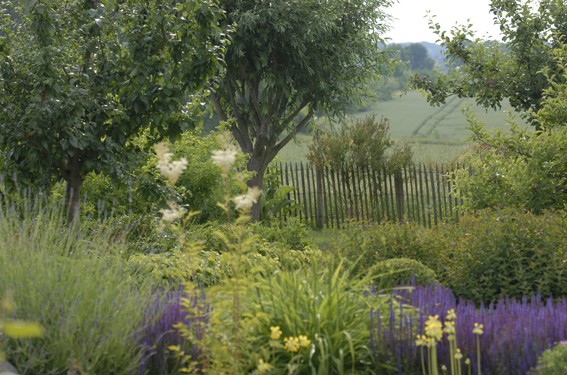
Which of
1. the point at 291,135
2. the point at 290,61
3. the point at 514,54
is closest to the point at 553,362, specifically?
the point at 514,54

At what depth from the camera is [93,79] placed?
8.10 meters

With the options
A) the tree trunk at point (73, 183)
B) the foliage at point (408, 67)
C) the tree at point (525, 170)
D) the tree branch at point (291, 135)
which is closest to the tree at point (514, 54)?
the tree at point (525, 170)

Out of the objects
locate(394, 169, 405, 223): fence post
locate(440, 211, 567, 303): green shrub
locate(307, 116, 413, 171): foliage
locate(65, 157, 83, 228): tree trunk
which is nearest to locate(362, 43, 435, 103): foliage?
locate(307, 116, 413, 171): foliage

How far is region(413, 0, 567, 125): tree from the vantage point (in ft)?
39.1

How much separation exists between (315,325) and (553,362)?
3.77 feet

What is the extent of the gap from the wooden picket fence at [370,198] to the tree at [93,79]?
29.6 ft

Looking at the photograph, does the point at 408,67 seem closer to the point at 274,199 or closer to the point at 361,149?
the point at 361,149

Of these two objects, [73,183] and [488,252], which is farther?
[73,183]

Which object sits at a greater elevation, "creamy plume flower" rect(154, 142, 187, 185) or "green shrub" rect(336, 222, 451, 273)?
"creamy plume flower" rect(154, 142, 187, 185)

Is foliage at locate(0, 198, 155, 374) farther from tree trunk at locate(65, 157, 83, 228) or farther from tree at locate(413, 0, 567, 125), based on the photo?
tree at locate(413, 0, 567, 125)

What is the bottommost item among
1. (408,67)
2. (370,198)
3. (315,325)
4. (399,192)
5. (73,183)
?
(370,198)

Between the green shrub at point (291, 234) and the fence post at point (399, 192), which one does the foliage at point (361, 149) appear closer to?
the fence post at point (399, 192)

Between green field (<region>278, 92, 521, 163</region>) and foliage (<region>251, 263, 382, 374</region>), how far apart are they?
1093 inches

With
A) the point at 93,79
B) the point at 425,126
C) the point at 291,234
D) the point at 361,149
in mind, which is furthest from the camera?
the point at 425,126
